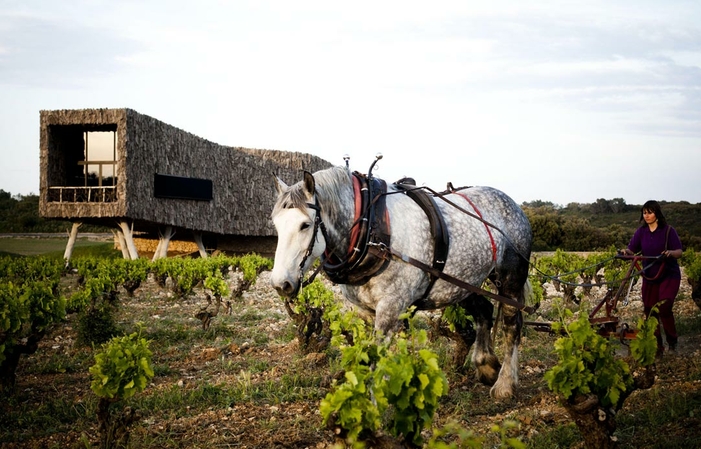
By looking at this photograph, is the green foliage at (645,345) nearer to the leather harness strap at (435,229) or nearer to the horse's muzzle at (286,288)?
the leather harness strap at (435,229)

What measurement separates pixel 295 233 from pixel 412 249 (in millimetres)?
1348

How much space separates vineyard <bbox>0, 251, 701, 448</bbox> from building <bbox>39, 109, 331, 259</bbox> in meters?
15.1

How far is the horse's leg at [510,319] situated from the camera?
24.4 feet

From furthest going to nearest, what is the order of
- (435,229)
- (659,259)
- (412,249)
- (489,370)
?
(659,259) → (489,370) → (435,229) → (412,249)

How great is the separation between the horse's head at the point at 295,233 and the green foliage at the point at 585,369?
2220 mm

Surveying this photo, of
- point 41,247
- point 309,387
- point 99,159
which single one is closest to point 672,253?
point 309,387

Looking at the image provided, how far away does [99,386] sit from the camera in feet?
18.7

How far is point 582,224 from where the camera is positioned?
1580 inches

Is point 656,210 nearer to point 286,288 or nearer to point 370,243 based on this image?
point 370,243

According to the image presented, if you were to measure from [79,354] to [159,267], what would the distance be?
27.4 ft

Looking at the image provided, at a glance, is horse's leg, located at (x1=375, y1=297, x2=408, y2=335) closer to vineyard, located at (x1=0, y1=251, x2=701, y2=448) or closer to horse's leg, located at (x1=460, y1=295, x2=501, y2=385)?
vineyard, located at (x1=0, y1=251, x2=701, y2=448)

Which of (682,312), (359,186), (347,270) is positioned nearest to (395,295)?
(347,270)

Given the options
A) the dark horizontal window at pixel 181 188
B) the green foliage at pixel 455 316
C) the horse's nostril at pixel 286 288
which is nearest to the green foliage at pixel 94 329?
the green foliage at pixel 455 316

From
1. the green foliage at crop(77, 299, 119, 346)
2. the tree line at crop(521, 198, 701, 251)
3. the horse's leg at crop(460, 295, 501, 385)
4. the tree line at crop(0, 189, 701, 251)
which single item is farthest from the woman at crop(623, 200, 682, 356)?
the tree line at crop(521, 198, 701, 251)
